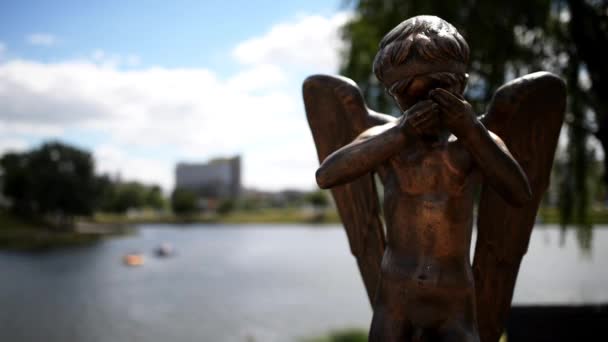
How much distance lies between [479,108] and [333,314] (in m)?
6.49

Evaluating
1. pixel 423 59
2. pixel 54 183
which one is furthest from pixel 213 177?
pixel 423 59

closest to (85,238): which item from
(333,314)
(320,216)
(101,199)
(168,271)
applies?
(101,199)

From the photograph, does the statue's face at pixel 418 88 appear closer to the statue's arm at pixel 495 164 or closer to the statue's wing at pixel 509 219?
the statue's arm at pixel 495 164

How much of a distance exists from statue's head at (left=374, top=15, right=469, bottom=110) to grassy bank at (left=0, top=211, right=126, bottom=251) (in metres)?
31.2

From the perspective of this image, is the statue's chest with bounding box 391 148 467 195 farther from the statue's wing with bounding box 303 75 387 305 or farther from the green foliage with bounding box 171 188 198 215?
the green foliage with bounding box 171 188 198 215

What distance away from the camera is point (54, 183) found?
34.2 m

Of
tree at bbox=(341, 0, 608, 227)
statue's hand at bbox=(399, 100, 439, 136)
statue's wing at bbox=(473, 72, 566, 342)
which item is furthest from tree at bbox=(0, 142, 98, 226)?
statue's hand at bbox=(399, 100, 439, 136)

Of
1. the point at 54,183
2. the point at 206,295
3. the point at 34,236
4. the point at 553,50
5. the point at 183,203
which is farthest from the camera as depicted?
the point at 183,203

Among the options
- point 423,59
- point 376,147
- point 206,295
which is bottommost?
point 206,295

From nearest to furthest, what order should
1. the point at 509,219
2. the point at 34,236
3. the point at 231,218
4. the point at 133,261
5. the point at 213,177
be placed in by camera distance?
the point at 509,219
the point at 133,261
the point at 34,236
the point at 231,218
the point at 213,177

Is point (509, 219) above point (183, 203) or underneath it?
above

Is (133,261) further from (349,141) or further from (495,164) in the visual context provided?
(495,164)

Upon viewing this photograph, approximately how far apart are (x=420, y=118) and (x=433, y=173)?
26cm

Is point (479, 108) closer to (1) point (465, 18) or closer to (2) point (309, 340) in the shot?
(1) point (465, 18)
